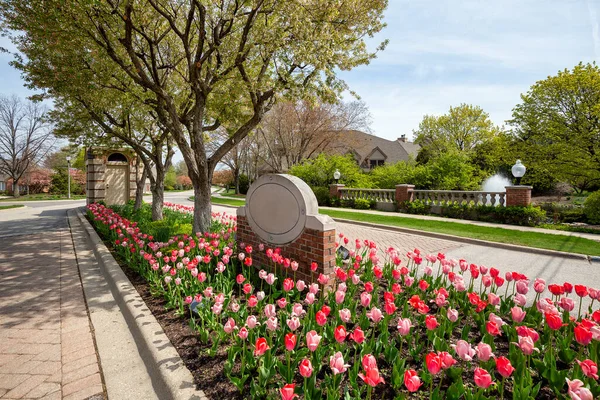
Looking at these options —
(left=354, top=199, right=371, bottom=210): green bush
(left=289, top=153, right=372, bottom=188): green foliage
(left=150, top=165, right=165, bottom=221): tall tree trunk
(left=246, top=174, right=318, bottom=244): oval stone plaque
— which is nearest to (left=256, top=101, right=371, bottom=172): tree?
(left=289, top=153, right=372, bottom=188): green foliage

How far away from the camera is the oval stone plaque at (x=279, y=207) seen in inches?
173

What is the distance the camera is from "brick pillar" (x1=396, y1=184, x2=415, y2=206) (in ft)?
53.5

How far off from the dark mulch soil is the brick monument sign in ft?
Result: 5.46

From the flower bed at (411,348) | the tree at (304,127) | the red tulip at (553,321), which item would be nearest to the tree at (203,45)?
the flower bed at (411,348)

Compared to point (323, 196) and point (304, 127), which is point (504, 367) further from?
point (304, 127)

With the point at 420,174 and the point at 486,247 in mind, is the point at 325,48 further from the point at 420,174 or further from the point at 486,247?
the point at 420,174

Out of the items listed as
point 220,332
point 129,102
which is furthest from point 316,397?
point 129,102

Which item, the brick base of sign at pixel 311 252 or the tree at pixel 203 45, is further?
the tree at pixel 203 45

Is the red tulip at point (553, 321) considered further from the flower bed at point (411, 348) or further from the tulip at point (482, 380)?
the tulip at point (482, 380)

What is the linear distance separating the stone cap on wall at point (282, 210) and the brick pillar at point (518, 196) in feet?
37.6

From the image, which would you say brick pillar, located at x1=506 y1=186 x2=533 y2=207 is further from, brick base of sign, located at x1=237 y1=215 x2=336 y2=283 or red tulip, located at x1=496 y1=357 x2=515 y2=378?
red tulip, located at x1=496 y1=357 x2=515 y2=378

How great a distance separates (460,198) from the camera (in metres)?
14.5

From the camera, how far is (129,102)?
1022cm

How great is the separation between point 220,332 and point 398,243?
6.39m
